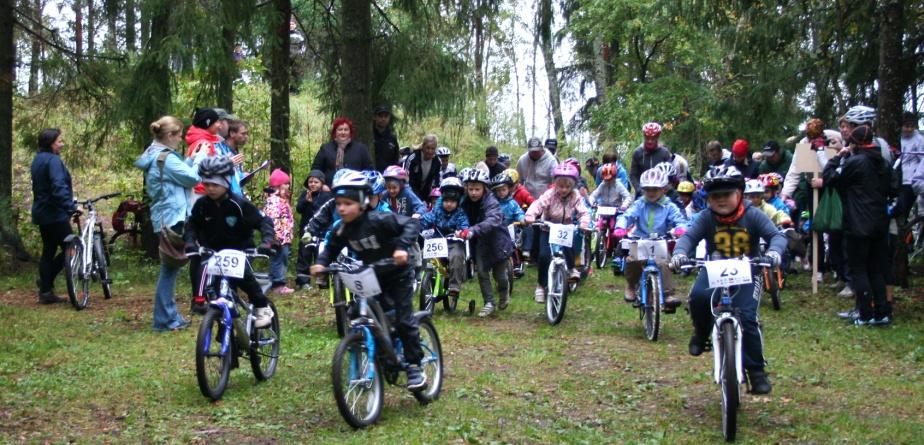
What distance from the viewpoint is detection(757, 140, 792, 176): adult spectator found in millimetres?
15766

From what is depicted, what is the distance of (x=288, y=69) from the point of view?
1700 centimetres

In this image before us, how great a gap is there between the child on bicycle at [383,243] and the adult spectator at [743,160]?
9440mm

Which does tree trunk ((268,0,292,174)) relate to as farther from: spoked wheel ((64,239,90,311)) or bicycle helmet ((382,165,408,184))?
spoked wheel ((64,239,90,311))

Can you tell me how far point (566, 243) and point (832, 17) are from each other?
5951 millimetres

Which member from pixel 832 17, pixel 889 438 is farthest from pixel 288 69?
pixel 889 438

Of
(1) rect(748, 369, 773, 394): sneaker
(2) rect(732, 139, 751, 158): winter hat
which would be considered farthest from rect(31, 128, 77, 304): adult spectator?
(2) rect(732, 139, 751, 158): winter hat

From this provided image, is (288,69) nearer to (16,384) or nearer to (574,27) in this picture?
(16,384)

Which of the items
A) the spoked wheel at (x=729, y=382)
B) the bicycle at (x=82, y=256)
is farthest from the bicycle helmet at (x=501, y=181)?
the spoked wheel at (x=729, y=382)

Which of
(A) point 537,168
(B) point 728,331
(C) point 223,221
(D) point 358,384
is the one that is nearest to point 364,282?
(D) point 358,384

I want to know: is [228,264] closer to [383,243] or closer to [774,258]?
[383,243]

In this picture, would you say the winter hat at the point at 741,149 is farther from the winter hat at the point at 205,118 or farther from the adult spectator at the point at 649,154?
the winter hat at the point at 205,118

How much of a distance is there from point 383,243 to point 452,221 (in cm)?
439

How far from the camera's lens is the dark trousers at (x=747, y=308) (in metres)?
7.41

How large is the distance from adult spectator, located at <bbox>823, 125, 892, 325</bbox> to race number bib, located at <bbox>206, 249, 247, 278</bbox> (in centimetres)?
646
